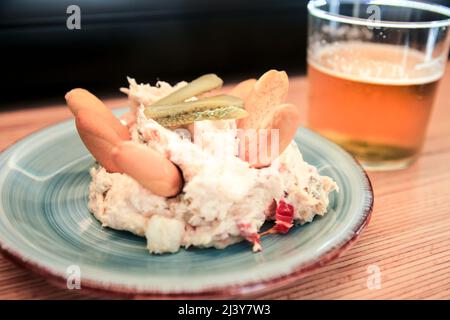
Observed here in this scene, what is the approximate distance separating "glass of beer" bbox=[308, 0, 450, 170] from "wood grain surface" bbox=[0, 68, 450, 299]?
91mm

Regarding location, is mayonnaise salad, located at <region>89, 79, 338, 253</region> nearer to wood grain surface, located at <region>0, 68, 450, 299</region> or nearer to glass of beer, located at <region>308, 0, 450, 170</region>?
wood grain surface, located at <region>0, 68, 450, 299</region>

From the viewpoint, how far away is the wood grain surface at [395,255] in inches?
29.3

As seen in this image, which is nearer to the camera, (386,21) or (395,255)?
(395,255)

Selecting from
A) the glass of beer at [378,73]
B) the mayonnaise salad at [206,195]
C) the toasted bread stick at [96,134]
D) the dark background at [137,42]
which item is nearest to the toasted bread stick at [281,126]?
the mayonnaise salad at [206,195]

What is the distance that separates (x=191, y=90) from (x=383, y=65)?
19.2 inches

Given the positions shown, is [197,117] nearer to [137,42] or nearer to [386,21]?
[386,21]

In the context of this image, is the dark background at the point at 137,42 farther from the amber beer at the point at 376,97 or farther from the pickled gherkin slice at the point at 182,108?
the pickled gherkin slice at the point at 182,108

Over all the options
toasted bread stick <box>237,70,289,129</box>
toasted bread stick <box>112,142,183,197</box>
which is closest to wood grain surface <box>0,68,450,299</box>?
toasted bread stick <box>112,142,183,197</box>

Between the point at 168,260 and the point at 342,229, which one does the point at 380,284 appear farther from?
the point at 168,260

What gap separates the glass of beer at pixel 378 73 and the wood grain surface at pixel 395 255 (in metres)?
0.09

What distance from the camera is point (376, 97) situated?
1125mm

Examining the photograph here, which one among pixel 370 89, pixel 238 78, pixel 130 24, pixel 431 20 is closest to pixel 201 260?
pixel 370 89

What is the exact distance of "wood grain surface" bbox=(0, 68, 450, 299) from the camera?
2.44 ft

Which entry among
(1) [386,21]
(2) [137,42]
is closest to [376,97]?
(1) [386,21]
